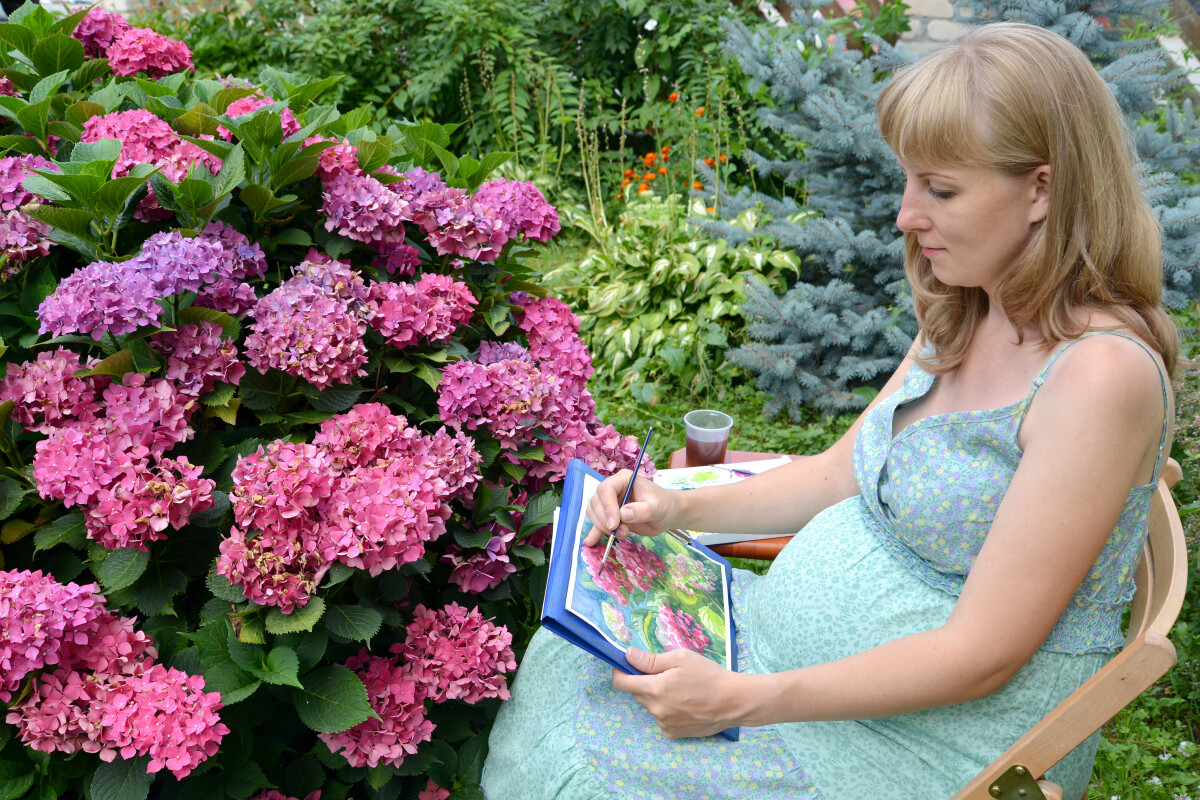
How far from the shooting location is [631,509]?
64.7 inches

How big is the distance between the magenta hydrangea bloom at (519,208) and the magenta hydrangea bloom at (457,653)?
78 centimetres

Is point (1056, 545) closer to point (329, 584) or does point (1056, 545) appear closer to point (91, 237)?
point (329, 584)

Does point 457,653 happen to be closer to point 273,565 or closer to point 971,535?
point 273,565

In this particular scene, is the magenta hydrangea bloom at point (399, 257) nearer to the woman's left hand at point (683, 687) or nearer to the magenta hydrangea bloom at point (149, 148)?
the magenta hydrangea bloom at point (149, 148)

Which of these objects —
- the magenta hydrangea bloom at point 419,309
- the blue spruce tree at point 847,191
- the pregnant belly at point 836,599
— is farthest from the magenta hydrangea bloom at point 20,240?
the blue spruce tree at point 847,191

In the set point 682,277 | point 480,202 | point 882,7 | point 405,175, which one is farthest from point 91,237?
point 882,7

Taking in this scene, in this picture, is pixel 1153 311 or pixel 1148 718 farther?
pixel 1148 718

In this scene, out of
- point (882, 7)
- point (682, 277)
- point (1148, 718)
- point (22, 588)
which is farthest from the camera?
point (882, 7)

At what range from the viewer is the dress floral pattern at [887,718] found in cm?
144

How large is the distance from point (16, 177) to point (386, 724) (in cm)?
110

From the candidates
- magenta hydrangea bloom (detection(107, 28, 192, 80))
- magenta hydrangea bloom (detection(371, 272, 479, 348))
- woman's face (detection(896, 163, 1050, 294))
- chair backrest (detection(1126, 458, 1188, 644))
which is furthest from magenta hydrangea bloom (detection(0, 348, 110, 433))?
chair backrest (detection(1126, 458, 1188, 644))

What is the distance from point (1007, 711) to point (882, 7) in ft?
15.0

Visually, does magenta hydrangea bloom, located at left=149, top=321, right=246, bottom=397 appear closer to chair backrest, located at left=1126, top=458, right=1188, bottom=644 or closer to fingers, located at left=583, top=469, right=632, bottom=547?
fingers, located at left=583, top=469, right=632, bottom=547

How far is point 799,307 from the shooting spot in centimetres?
390
